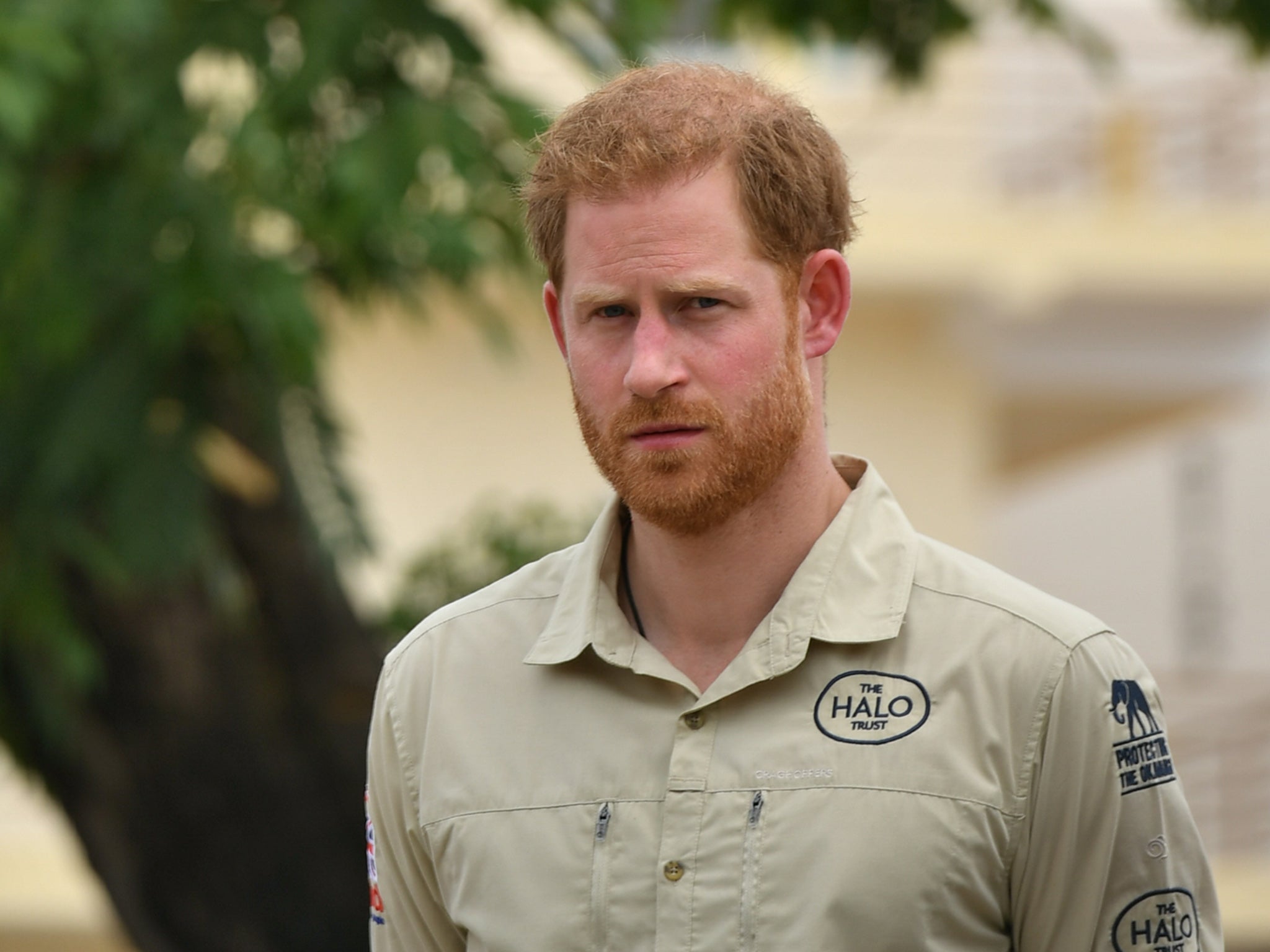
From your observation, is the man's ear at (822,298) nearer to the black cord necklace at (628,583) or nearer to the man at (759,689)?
the man at (759,689)

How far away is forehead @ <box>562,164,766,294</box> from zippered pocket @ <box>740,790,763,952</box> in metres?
0.58

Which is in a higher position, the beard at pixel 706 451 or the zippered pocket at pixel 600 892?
the beard at pixel 706 451

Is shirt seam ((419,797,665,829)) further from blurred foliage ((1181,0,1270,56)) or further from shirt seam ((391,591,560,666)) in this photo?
blurred foliage ((1181,0,1270,56))

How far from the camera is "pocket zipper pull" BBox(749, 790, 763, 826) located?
7.18 feet

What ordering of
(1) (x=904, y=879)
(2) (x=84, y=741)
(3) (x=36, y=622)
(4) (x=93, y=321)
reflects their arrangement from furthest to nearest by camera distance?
(2) (x=84, y=741)
(3) (x=36, y=622)
(4) (x=93, y=321)
(1) (x=904, y=879)

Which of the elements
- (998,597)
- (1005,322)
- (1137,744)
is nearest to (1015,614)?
(998,597)

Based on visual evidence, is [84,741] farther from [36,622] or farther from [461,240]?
[461,240]

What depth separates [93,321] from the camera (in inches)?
172

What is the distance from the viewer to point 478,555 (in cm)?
557

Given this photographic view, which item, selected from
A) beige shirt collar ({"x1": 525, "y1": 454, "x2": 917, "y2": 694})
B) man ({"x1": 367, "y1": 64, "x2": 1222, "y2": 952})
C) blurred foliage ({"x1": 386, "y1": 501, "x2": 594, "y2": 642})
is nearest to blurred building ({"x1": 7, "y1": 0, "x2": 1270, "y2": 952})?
blurred foliage ({"x1": 386, "y1": 501, "x2": 594, "y2": 642})

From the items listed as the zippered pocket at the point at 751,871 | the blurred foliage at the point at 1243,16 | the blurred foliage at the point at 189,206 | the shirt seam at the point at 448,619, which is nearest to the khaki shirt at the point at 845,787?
the zippered pocket at the point at 751,871

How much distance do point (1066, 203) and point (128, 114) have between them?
26.4 ft

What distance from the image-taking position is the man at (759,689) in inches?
85.4

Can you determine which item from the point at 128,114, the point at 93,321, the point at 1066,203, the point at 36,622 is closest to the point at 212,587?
the point at 36,622
